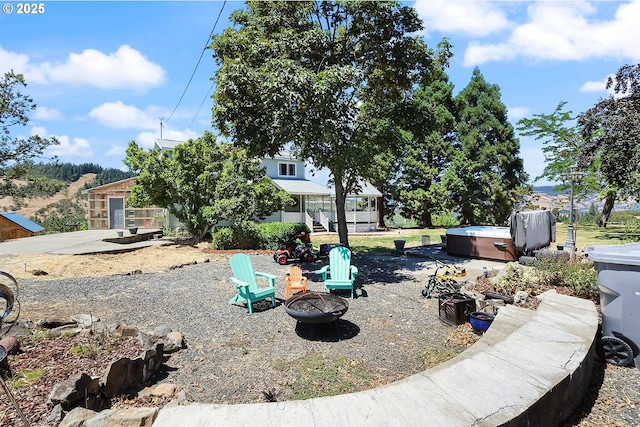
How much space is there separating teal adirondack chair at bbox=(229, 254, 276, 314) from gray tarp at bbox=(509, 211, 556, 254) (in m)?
8.04

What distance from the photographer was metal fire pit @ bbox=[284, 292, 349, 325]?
15.3ft

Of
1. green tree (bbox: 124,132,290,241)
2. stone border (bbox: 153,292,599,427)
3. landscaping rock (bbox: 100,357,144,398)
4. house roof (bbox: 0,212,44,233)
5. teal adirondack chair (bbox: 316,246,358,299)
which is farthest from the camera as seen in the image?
house roof (bbox: 0,212,44,233)

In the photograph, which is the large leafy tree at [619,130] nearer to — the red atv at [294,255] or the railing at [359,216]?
the red atv at [294,255]

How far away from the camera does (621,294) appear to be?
12.3 ft

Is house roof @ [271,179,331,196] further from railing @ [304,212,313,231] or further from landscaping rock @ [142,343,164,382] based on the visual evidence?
landscaping rock @ [142,343,164,382]

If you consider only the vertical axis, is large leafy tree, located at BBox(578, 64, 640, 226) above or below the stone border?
above

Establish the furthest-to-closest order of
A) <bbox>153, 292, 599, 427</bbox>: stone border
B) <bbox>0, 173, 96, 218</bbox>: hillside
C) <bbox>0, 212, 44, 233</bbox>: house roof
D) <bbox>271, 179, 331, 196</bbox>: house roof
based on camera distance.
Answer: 1. <bbox>0, 173, 96, 218</bbox>: hillside
2. <bbox>271, 179, 331, 196</bbox>: house roof
3. <bbox>0, 212, 44, 233</bbox>: house roof
4. <bbox>153, 292, 599, 427</bbox>: stone border

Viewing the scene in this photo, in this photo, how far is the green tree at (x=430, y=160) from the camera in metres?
24.3

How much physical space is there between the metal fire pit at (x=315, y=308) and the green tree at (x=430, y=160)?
2032cm

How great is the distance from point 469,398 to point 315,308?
2.75m

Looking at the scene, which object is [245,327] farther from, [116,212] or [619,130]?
[116,212]

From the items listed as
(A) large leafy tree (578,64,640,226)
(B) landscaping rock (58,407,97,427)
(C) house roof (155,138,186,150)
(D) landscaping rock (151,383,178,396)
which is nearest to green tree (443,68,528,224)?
(A) large leafy tree (578,64,640,226)

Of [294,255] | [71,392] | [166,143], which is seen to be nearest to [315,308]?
[71,392]

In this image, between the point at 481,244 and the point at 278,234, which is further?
the point at 278,234
